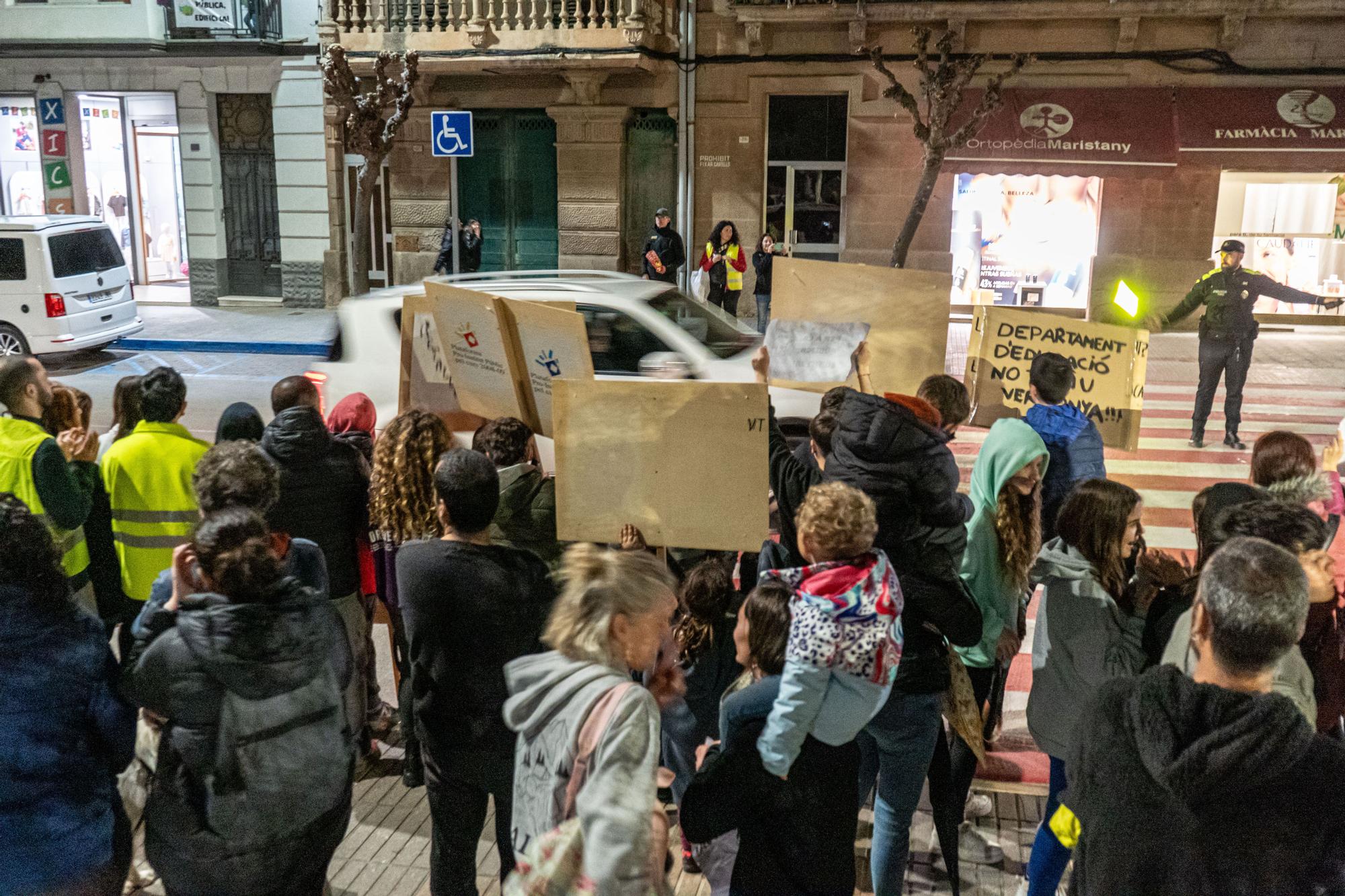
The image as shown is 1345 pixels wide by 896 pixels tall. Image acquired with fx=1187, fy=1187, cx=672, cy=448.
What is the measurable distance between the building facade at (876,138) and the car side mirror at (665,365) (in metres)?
11.9

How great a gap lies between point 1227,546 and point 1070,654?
125 cm

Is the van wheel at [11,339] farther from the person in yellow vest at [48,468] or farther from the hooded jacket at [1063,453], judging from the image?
the hooded jacket at [1063,453]

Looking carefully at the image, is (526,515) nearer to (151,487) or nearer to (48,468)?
(151,487)

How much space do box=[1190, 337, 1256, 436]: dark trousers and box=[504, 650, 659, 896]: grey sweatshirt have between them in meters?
9.67

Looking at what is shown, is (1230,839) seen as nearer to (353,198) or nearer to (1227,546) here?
(1227,546)

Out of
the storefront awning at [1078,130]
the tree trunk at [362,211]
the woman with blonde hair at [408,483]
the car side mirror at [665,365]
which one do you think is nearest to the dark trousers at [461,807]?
the woman with blonde hair at [408,483]

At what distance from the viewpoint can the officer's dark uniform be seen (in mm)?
10711

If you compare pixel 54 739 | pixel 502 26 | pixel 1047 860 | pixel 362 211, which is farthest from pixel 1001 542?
pixel 502 26

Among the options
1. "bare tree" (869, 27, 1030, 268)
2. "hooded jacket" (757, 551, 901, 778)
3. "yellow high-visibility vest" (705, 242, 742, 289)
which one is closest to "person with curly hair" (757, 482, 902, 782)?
"hooded jacket" (757, 551, 901, 778)

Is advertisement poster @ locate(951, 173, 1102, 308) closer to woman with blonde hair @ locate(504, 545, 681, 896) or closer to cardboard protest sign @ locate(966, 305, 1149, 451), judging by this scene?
cardboard protest sign @ locate(966, 305, 1149, 451)

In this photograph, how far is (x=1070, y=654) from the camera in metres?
3.62

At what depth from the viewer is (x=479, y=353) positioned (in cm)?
514

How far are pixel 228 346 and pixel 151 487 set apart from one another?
13586mm

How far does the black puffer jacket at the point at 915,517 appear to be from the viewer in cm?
362
